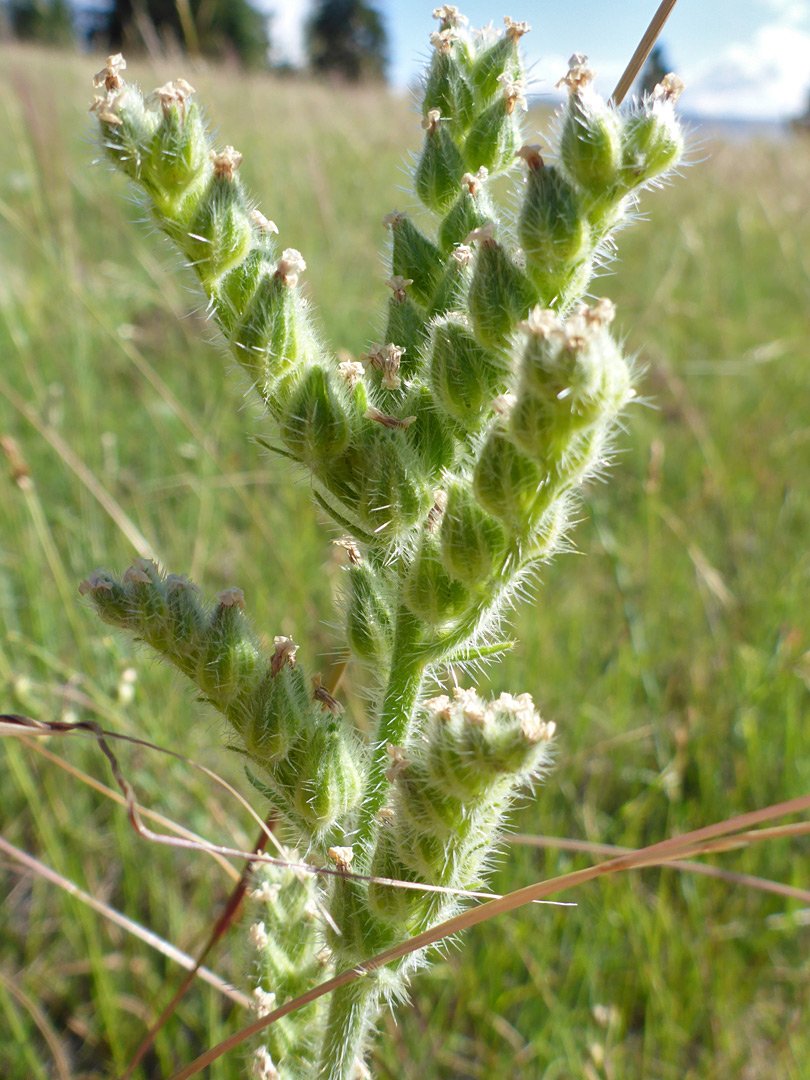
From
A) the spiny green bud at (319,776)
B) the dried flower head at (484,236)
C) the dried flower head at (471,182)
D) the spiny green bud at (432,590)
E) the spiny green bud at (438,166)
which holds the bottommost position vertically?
the spiny green bud at (319,776)

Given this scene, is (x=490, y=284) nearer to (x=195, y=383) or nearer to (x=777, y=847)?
(x=777, y=847)

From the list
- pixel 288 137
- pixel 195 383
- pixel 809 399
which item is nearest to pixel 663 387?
pixel 809 399

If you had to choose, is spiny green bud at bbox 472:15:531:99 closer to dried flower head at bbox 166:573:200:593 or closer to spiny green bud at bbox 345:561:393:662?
spiny green bud at bbox 345:561:393:662

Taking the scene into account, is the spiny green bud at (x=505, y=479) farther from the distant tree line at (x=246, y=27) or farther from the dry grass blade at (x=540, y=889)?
the distant tree line at (x=246, y=27)

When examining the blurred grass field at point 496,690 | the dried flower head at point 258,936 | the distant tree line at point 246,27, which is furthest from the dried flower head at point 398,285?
the distant tree line at point 246,27

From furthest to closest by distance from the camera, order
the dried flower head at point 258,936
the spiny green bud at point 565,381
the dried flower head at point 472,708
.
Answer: the dried flower head at point 258,936, the dried flower head at point 472,708, the spiny green bud at point 565,381

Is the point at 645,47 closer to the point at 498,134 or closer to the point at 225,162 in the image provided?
the point at 498,134
